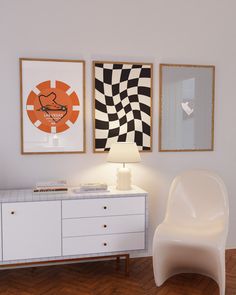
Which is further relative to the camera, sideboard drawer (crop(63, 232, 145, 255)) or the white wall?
the white wall

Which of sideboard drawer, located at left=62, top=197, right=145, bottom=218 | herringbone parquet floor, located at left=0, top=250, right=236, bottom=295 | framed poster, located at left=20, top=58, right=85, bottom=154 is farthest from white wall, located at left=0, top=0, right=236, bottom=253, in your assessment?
herringbone parquet floor, located at left=0, top=250, right=236, bottom=295

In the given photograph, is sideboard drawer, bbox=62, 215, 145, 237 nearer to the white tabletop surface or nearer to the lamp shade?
the white tabletop surface

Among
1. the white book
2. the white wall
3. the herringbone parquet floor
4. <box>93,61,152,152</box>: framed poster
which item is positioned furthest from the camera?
<box>93,61,152,152</box>: framed poster

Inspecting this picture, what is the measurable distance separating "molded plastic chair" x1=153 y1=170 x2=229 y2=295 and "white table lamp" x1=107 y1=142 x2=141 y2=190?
427mm

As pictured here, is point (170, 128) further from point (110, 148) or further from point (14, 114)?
point (14, 114)

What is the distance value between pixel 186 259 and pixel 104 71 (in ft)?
5.99

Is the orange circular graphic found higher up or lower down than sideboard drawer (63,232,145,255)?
higher up

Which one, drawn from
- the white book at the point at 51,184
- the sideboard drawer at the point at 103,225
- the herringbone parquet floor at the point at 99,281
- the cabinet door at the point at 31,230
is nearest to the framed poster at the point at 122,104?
the white book at the point at 51,184

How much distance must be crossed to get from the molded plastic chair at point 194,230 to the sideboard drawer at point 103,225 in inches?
9.0

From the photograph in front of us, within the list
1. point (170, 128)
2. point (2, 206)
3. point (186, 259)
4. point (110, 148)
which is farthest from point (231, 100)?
point (2, 206)

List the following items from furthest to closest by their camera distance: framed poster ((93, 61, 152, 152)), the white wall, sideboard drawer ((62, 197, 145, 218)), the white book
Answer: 1. framed poster ((93, 61, 152, 152))
2. the white wall
3. the white book
4. sideboard drawer ((62, 197, 145, 218))

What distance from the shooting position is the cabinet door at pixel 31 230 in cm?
307

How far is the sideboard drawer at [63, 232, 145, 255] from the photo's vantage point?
3199mm

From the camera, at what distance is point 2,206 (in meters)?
3.04
